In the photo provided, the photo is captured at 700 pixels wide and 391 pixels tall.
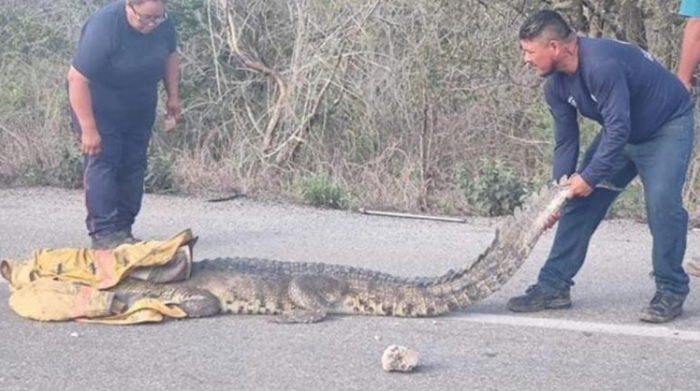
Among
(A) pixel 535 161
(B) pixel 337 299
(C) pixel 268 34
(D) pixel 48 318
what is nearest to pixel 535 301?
(B) pixel 337 299

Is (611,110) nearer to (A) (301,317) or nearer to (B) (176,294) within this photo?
(A) (301,317)

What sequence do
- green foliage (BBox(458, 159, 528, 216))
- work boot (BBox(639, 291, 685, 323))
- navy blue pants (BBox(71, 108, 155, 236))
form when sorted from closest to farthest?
work boot (BBox(639, 291, 685, 323))
navy blue pants (BBox(71, 108, 155, 236))
green foliage (BBox(458, 159, 528, 216))

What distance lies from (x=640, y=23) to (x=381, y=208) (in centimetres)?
362

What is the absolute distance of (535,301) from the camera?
24.6 feet

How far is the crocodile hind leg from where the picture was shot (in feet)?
23.7

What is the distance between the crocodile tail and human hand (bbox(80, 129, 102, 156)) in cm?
263

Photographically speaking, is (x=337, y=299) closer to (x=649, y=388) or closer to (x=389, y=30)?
(x=649, y=388)

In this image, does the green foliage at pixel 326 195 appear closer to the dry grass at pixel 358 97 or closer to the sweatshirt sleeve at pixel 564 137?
the dry grass at pixel 358 97

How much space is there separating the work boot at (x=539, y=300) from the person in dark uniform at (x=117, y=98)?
2810mm

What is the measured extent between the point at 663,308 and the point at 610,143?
3.39 ft

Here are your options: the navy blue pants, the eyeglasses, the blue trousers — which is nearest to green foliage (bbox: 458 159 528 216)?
the navy blue pants

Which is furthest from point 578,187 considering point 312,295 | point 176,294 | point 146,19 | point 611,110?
point 146,19

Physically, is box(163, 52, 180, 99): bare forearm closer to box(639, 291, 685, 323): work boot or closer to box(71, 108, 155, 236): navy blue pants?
box(71, 108, 155, 236): navy blue pants

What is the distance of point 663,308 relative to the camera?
7.23 metres
